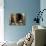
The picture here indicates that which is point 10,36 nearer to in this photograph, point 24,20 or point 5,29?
point 5,29

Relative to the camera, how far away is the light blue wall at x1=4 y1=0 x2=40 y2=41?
5.37 metres

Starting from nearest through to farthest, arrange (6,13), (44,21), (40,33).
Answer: (40,33) < (44,21) < (6,13)

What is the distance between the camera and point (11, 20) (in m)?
5.44

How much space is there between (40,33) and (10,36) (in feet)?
10.1

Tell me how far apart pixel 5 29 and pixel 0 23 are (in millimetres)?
343

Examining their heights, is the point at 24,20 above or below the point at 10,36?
above

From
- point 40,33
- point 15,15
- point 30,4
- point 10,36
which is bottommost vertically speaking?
point 10,36

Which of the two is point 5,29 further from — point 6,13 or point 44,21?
point 44,21

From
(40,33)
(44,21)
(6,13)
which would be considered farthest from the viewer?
(6,13)

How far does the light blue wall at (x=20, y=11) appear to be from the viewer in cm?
537

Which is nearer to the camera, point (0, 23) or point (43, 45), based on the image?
point (43, 45)

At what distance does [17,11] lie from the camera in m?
5.41

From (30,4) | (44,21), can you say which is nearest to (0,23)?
(30,4)

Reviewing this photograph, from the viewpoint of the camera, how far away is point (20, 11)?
5.41m
